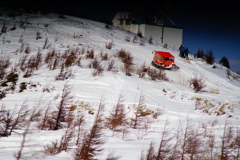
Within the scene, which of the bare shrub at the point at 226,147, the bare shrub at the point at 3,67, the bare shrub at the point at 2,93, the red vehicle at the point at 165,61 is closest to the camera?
the bare shrub at the point at 226,147

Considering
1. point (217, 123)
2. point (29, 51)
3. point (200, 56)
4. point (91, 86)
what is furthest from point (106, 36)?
point (217, 123)

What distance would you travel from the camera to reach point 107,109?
21.9ft

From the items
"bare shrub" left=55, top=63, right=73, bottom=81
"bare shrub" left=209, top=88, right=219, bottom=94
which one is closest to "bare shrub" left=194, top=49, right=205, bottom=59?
"bare shrub" left=209, top=88, right=219, bottom=94

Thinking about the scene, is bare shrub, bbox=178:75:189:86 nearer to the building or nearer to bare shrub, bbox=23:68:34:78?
bare shrub, bbox=23:68:34:78

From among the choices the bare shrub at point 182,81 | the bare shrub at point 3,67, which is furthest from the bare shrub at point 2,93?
the bare shrub at point 182,81

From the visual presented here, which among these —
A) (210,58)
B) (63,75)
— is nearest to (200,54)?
(210,58)

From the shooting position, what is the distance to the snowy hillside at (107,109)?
11.6 ft

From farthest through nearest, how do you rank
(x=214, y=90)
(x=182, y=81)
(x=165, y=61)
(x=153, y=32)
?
(x=153, y=32), (x=165, y=61), (x=182, y=81), (x=214, y=90)

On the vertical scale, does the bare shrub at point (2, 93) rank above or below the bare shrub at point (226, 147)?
above

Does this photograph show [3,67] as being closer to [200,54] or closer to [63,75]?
[63,75]

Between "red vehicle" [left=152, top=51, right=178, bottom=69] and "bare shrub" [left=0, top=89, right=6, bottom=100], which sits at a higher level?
"red vehicle" [left=152, top=51, right=178, bottom=69]

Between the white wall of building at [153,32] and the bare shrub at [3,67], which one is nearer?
the bare shrub at [3,67]

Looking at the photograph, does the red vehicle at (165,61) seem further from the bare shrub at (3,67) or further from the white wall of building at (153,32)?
the white wall of building at (153,32)

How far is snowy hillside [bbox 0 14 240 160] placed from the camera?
139 inches
